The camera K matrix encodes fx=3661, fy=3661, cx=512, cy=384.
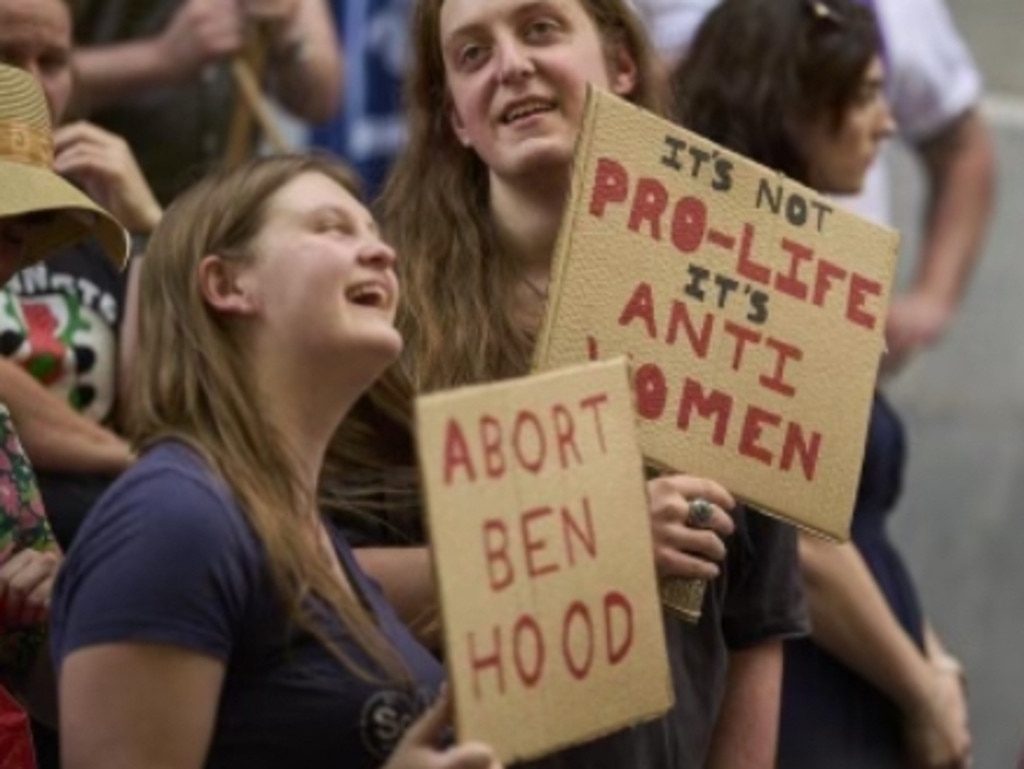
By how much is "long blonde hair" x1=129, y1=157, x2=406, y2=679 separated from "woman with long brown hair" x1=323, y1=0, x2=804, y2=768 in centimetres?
40

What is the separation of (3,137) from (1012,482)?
4.28m

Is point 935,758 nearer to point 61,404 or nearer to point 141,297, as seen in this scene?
point 61,404

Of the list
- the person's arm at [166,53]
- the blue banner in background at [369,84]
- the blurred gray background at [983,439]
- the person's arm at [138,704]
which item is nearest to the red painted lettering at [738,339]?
the person's arm at [138,704]

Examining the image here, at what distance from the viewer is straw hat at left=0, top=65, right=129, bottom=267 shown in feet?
14.9

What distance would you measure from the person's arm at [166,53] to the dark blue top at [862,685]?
132 cm

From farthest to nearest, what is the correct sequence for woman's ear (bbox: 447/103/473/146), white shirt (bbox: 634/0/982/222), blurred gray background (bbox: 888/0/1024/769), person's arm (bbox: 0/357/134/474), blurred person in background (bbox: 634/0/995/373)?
blurred gray background (bbox: 888/0/1024/769) → blurred person in background (bbox: 634/0/995/373) → white shirt (bbox: 634/0/982/222) → person's arm (bbox: 0/357/134/474) → woman's ear (bbox: 447/103/473/146)

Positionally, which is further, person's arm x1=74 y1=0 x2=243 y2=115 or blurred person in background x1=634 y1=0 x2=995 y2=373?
blurred person in background x1=634 y1=0 x2=995 y2=373

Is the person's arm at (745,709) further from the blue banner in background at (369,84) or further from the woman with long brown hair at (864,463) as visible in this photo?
the blue banner in background at (369,84)

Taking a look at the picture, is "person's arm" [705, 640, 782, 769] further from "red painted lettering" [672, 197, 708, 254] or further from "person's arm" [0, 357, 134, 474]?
"person's arm" [0, 357, 134, 474]

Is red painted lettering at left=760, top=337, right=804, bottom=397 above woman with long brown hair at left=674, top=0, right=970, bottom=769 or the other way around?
above

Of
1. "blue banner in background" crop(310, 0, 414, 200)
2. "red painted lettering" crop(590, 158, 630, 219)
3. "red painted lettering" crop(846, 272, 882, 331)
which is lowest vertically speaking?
"blue banner in background" crop(310, 0, 414, 200)

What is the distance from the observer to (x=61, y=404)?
5.19 metres

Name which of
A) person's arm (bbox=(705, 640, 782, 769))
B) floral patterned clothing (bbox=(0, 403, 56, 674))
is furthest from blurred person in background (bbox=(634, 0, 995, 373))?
floral patterned clothing (bbox=(0, 403, 56, 674))

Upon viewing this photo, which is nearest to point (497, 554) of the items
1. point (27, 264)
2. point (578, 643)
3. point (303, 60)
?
point (578, 643)
